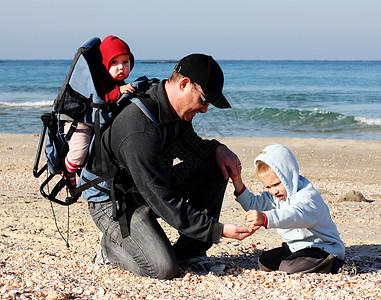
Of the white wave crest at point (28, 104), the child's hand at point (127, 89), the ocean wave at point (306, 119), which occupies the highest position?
the child's hand at point (127, 89)

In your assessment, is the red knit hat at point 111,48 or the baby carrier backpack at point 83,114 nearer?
the baby carrier backpack at point 83,114

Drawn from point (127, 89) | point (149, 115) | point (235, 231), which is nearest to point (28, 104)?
point (127, 89)

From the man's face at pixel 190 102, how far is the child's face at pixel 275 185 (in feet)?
2.39

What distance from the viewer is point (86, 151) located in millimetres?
3961

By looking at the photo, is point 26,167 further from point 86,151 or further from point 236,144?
point 86,151

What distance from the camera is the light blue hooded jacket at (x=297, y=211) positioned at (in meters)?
3.65

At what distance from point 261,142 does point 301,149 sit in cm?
128

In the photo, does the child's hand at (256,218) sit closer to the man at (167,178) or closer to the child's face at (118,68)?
the man at (167,178)

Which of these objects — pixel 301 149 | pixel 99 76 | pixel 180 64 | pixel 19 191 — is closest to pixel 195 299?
pixel 180 64

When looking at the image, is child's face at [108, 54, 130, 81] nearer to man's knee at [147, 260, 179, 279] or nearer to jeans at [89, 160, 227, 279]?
jeans at [89, 160, 227, 279]

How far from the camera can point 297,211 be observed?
12.0ft

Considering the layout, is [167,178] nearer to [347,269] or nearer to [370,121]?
[347,269]

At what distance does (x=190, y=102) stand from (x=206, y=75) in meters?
0.22

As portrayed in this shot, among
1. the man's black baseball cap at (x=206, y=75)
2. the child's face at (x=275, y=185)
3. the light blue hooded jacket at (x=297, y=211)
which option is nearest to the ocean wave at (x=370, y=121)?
the light blue hooded jacket at (x=297, y=211)
